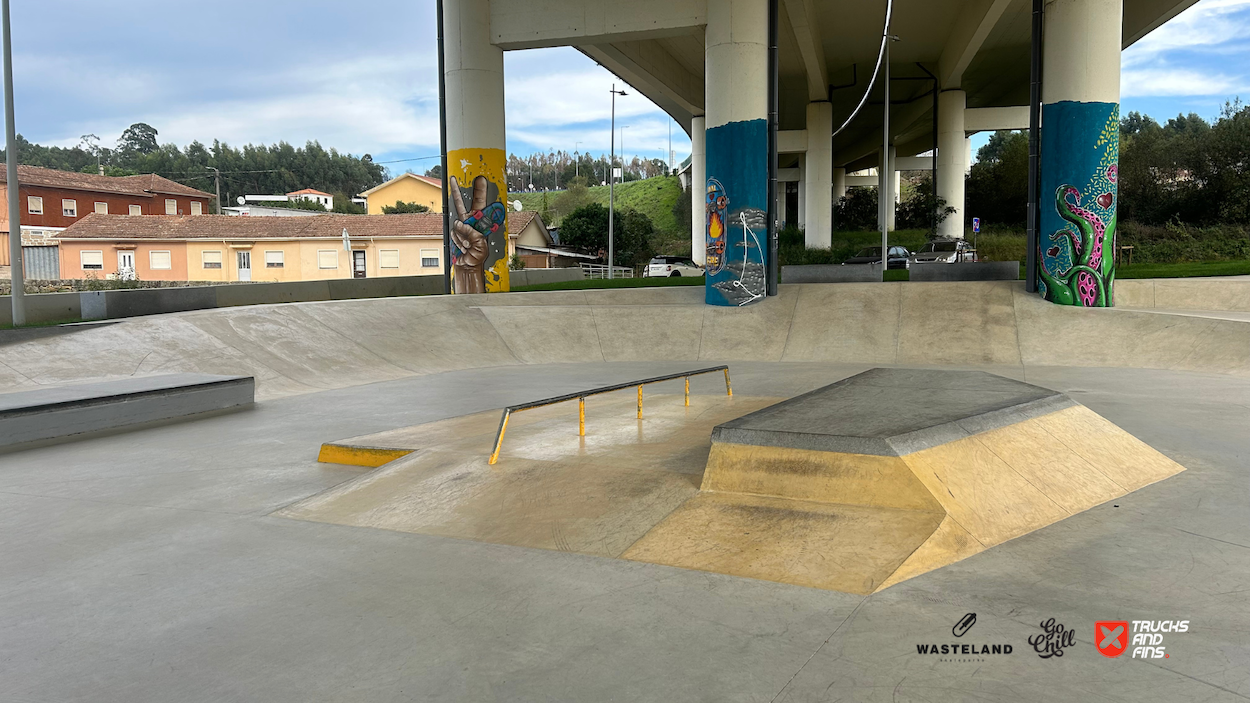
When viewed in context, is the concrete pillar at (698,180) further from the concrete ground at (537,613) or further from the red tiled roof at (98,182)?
the red tiled roof at (98,182)

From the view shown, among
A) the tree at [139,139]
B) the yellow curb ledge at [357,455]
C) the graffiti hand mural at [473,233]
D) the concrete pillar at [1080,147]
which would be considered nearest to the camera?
the yellow curb ledge at [357,455]

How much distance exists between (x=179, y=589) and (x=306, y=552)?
826 mm

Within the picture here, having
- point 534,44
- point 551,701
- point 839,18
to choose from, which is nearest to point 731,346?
point 534,44

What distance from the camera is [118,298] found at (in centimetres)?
1703

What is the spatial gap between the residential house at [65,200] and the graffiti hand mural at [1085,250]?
51.7m

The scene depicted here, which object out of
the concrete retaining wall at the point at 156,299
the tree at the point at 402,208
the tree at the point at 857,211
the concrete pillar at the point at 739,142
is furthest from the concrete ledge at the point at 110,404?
the tree at the point at 402,208

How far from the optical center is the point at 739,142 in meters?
21.0

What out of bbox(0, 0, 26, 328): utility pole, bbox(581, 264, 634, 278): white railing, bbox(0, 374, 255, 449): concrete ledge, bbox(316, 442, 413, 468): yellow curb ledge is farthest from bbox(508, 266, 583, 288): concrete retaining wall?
bbox(316, 442, 413, 468): yellow curb ledge

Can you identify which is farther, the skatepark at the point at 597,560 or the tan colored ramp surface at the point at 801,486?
the tan colored ramp surface at the point at 801,486

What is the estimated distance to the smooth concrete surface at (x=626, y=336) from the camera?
1453 cm

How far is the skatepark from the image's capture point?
142 inches

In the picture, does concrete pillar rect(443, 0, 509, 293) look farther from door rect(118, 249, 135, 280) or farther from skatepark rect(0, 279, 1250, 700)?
door rect(118, 249, 135, 280)

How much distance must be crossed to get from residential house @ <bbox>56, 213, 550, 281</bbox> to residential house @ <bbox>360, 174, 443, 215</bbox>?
3147 cm

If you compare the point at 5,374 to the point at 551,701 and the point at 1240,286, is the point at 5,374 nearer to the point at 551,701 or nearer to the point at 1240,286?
the point at 551,701
